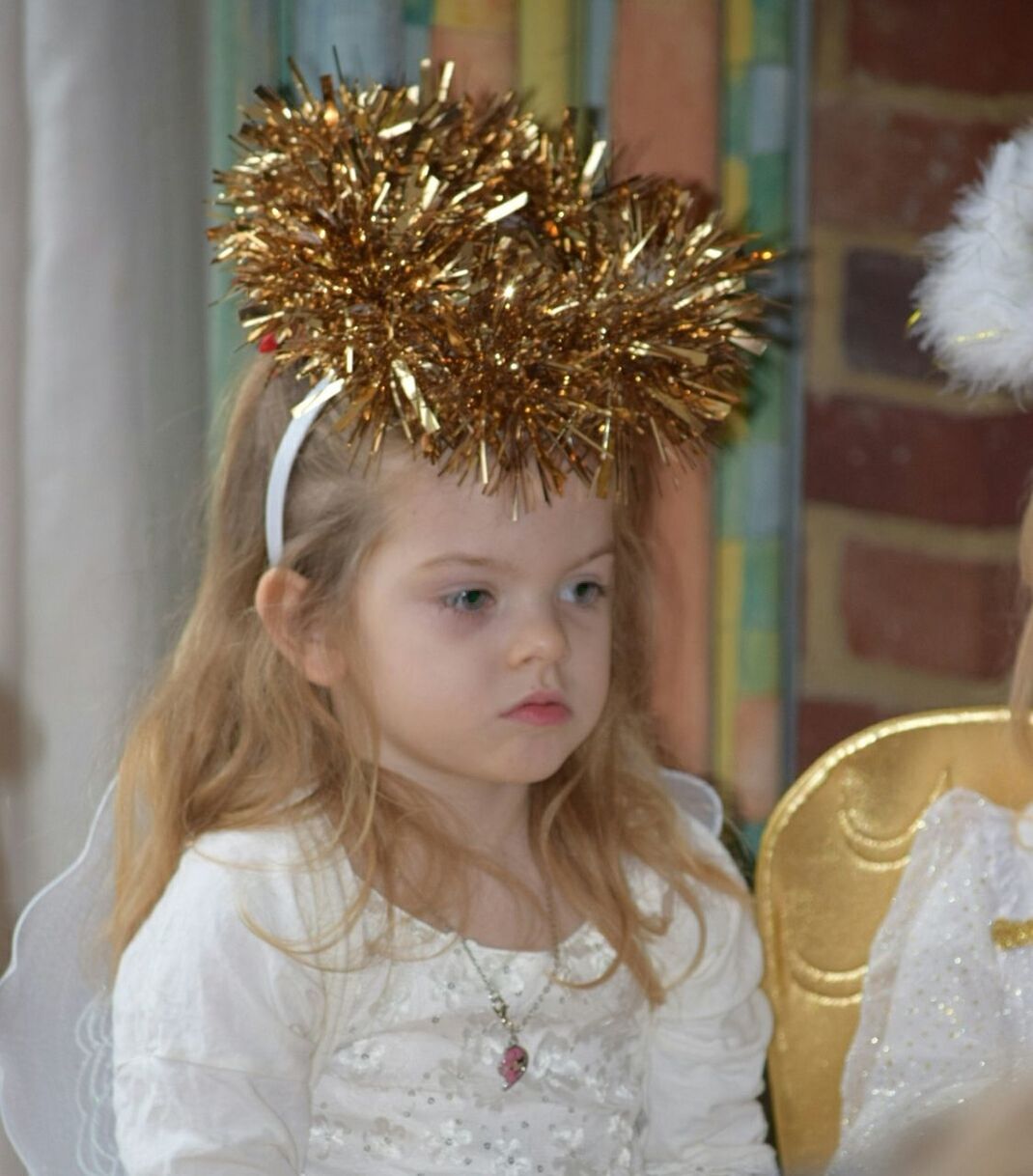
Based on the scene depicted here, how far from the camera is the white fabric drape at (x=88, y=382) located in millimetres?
1151

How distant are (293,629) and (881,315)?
60 centimetres

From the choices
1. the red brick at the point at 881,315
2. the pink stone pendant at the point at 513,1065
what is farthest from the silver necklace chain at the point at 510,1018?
the red brick at the point at 881,315

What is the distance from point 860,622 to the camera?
4.68 ft

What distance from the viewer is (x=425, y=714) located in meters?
1.05

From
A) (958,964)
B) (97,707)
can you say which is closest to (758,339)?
(958,964)

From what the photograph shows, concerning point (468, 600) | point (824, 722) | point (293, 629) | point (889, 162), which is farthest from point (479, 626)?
point (889, 162)

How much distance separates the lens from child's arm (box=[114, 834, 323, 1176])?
37.9 inches

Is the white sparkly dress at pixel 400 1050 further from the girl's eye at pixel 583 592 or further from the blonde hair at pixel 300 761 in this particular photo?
the girl's eye at pixel 583 592

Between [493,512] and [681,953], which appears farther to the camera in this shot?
[681,953]

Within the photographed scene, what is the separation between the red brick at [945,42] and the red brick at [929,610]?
394mm

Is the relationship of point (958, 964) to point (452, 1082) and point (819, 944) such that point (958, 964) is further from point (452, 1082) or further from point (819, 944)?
point (452, 1082)

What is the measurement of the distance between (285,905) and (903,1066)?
413 millimetres

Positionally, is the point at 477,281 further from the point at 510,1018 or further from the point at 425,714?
the point at 510,1018

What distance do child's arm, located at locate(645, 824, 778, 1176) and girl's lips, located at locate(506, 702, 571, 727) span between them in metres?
0.20
